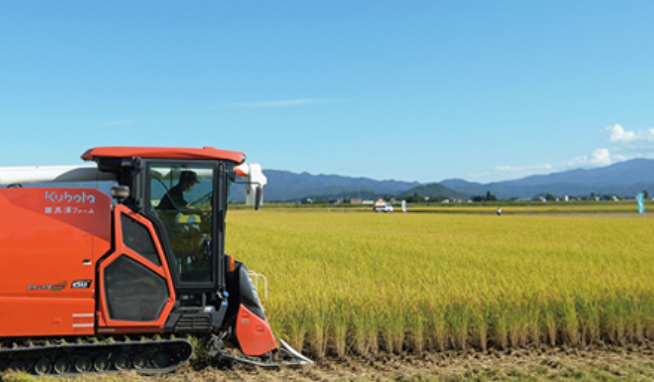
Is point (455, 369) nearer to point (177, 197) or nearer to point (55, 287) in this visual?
point (177, 197)

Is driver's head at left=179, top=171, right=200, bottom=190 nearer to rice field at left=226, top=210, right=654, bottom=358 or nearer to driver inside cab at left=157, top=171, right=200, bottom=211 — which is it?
driver inside cab at left=157, top=171, right=200, bottom=211

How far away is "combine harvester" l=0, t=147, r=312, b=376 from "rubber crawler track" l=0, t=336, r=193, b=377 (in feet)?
0.04

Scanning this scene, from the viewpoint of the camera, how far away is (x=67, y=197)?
5367 millimetres

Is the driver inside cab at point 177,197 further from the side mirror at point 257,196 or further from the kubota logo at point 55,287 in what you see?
the kubota logo at point 55,287

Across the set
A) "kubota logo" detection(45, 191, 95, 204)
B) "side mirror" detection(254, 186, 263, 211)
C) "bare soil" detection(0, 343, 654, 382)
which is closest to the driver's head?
"side mirror" detection(254, 186, 263, 211)

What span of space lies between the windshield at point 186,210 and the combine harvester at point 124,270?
0.04 ft

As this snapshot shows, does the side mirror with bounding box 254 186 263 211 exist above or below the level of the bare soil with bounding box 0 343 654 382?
above

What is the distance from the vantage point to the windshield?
543 centimetres

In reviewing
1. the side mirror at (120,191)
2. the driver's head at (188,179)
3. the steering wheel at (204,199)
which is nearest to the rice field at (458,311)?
the steering wheel at (204,199)

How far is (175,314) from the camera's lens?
5512 millimetres

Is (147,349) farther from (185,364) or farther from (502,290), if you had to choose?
(502,290)

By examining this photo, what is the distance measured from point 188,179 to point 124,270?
1.18 m

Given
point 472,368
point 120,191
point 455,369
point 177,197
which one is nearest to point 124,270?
point 120,191

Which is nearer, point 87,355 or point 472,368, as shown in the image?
point 87,355
